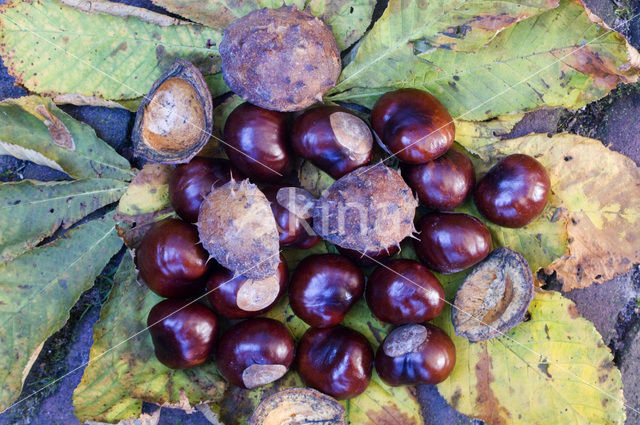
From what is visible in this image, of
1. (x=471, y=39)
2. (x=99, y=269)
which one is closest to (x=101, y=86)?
(x=99, y=269)

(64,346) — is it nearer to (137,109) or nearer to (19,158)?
(19,158)

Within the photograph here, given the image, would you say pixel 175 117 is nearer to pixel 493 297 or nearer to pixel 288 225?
pixel 288 225

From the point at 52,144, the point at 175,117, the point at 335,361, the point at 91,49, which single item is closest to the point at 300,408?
the point at 335,361

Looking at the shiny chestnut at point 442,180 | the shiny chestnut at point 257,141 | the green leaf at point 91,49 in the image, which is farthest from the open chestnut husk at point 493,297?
the green leaf at point 91,49

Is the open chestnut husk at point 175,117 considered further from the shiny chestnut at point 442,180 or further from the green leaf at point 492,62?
the shiny chestnut at point 442,180

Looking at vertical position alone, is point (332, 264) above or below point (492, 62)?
below
